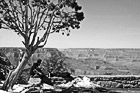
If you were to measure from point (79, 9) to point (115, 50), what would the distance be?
87918 millimetres

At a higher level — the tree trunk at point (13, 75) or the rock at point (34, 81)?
the tree trunk at point (13, 75)

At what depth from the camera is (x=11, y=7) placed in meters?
→ 12.1

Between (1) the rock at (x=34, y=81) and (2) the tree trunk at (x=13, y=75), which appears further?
(1) the rock at (x=34, y=81)

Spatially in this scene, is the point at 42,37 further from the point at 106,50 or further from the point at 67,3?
the point at 106,50

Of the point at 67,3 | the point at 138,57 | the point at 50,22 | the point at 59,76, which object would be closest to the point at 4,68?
the point at 59,76

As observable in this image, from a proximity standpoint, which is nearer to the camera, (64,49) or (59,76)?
(59,76)

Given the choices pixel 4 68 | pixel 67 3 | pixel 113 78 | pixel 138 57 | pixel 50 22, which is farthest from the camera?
pixel 138 57

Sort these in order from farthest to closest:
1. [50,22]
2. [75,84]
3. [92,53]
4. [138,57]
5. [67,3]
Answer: [92,53]
[138,57]
[75,84]
[50,22]
[67,3]

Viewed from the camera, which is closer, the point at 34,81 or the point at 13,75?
the point at 13,75

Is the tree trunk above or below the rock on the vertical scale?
above

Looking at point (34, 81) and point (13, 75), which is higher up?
point (13, 75)

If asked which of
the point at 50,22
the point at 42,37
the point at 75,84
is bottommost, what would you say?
the point at 75,84

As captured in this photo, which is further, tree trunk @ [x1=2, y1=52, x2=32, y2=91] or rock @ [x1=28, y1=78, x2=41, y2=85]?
rock @ [x1=28, y1=78, x2=41, y2=85]

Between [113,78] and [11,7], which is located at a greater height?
→ [11,7]
